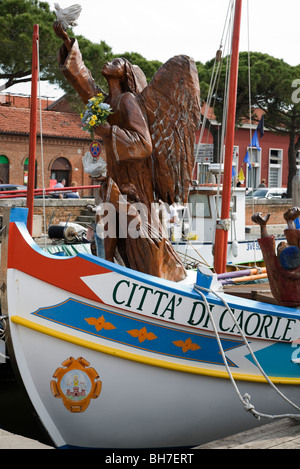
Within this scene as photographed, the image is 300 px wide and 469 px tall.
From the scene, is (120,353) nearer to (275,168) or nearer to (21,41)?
(21,41)

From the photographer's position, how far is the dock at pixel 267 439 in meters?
3.92

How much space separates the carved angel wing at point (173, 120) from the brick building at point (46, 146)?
22.7 m

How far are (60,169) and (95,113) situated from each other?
25.9 m

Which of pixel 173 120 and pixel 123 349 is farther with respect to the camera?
pixel 173 120

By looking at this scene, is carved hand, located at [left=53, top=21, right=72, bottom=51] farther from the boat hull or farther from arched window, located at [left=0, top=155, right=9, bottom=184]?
arched window, located at [left=0, top=155, right=9, bottom=184]

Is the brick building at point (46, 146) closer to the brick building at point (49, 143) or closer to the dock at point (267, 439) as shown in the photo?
the brick building at point (49, 143)

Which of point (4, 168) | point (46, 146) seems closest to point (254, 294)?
point (4, 168)

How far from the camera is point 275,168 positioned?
38.9 m

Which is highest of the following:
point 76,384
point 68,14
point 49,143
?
point 49,143

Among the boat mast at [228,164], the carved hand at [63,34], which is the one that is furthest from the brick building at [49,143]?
the carved hand at [63,34]

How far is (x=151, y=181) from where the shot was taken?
5.46m

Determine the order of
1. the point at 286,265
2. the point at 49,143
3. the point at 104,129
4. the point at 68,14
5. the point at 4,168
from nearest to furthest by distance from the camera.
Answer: the point at 286,265 → the point at 104,129 → the point at 68,14 → the point at 4,168 → the point at 49,143
